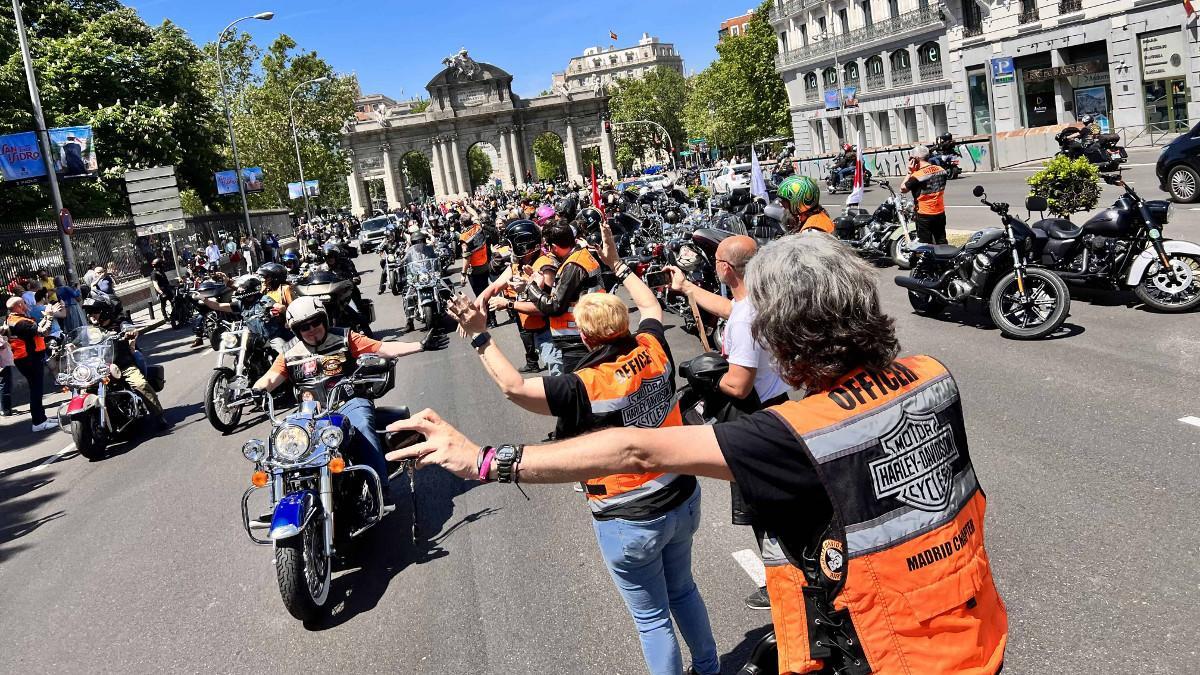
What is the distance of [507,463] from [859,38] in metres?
58.2

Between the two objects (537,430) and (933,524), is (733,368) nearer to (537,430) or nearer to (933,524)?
(933,524)

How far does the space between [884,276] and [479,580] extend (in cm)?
1071

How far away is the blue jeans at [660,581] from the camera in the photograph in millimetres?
3434

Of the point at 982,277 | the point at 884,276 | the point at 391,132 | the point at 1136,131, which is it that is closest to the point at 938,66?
the point at 1136,131

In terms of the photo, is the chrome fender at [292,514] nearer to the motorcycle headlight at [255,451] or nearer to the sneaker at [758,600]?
the motorcycle headlight at [255,451]

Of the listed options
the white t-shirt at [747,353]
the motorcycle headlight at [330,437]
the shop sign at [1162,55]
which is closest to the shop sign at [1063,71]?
the shop sign at [1162,55]

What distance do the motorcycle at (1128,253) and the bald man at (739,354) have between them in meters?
5.90

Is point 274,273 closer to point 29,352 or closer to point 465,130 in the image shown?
point 29,352

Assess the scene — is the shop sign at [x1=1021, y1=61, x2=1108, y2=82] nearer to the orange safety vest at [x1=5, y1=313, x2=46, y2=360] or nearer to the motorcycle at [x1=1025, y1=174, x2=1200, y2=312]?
the motorcycle at [x1=1025, y1=174, x2=1200, y2=312]

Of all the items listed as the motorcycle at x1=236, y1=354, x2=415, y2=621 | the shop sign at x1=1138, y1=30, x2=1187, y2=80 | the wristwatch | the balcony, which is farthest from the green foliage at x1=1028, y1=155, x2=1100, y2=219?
the balcony

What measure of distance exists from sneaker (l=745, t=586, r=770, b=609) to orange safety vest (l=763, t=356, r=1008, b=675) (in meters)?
2.39

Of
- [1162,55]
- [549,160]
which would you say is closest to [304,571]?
[1162,55]

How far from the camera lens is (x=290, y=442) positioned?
5062 millimetres

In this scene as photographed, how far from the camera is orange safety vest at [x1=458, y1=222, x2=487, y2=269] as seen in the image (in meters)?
13.8
